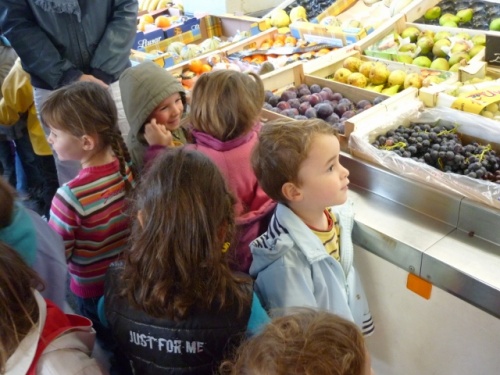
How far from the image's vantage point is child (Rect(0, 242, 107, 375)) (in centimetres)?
83

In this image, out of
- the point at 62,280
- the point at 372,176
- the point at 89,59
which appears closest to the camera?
the point at 62,280

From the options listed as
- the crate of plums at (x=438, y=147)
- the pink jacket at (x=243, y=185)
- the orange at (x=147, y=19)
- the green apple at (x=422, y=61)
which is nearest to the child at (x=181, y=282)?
the pink jacket at (x=243, y=185)

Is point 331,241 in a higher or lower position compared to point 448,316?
higher

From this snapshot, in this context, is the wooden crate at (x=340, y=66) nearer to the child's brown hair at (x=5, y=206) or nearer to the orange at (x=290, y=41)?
the orange at (x=290, y=41)

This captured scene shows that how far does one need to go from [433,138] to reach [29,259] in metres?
1.39

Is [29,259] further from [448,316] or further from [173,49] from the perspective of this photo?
[173,49]

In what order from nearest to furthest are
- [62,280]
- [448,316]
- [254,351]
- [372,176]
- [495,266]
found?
[254,351]
[62,280]
[495,266]
[448,316]
[372,176]

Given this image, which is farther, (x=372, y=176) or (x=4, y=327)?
(x=372, y=176)

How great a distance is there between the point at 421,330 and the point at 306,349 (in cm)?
112

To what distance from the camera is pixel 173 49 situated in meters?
3.47

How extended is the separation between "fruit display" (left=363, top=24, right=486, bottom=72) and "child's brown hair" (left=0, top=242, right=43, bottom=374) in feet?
6.83

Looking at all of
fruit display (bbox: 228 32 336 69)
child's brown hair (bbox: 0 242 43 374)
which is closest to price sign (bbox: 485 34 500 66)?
fruit display (bbox: 228 32 336 69)

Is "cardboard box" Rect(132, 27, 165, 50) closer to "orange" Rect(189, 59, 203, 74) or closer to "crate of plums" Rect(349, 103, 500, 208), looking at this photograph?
"orange" Rect(189, 59, 203, 74)

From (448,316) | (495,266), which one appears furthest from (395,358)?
(495,266)
